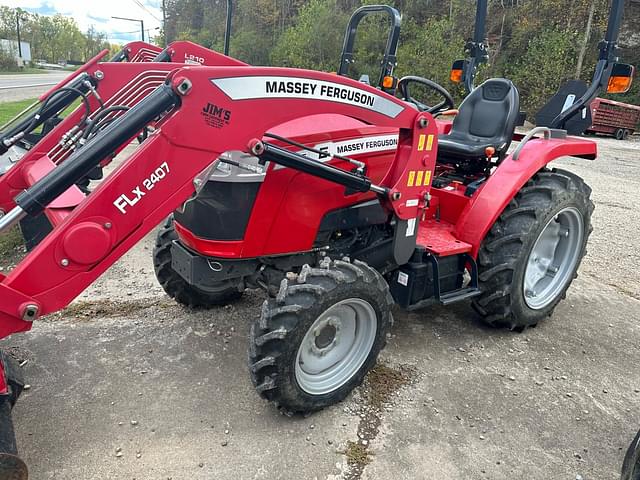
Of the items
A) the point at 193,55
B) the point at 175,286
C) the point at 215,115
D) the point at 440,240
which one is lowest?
the point at 175,286

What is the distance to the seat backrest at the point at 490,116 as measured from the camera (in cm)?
382

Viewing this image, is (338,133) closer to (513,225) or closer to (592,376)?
(513,225)

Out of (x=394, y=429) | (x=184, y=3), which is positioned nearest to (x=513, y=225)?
(x=394, y=429)

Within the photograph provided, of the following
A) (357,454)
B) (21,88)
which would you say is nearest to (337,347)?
(357,454)

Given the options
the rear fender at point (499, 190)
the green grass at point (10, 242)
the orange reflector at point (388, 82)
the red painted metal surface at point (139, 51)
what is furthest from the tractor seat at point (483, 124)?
the green grass at point (10, 242)

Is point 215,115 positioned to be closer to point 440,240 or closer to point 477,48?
point 440,240

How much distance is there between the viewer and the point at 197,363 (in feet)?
10.3

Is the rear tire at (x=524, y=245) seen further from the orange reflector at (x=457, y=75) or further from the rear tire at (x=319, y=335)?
the orange reflector at (x=457, y=75)

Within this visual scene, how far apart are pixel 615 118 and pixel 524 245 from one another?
19.4 metres

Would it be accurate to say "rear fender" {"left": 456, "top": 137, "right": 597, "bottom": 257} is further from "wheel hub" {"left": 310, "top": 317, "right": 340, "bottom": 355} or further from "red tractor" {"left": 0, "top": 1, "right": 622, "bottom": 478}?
"wheel hub" {"left": 310, "top": 317, "right": 340, "bottom": 355}

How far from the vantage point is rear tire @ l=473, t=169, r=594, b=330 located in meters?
3.37

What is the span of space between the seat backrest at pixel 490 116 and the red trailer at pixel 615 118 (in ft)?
56.7

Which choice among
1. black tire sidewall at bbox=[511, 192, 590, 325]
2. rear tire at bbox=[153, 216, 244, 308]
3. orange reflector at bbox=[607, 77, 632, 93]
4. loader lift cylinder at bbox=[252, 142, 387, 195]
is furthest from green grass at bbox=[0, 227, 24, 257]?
orange reflector at bbox=[607, 77, 632, 93]

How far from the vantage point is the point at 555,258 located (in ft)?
13.1
